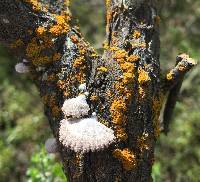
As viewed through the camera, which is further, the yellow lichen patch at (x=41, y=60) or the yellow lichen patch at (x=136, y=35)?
the yellow lichen patch at (x=136, y=35)

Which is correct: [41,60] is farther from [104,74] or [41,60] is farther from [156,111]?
[156,111]

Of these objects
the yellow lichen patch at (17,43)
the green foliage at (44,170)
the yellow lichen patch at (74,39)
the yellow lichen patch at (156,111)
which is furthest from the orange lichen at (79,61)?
the green foliage at (44,170)

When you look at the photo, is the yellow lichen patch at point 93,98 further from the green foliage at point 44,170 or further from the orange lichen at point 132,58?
the green foliage at point 44,170

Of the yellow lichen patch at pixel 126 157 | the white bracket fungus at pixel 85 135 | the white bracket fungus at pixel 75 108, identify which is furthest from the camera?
the yellow lichen patch at pixel 126 157

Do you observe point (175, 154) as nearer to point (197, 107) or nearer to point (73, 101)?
point (197, 107)

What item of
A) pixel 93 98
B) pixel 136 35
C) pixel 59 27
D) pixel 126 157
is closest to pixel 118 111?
pixel 93 98

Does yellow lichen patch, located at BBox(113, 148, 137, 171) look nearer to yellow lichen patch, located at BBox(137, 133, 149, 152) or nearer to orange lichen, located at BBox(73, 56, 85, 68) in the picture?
yellow lichen patch, located at BBox(137, 133, 149, 152)

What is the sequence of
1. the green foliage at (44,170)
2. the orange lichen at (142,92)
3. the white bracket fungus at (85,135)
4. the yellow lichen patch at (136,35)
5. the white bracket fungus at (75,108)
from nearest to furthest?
the white bracket fungus at (85,135) < the white bracket fungus at (75,108) < the orange lichen at (142,92) < the yellow lichen patch at (136,35) < the green foliage at (44,170)

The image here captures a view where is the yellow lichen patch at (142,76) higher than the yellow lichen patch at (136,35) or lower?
lower

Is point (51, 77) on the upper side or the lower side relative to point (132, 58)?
lower
